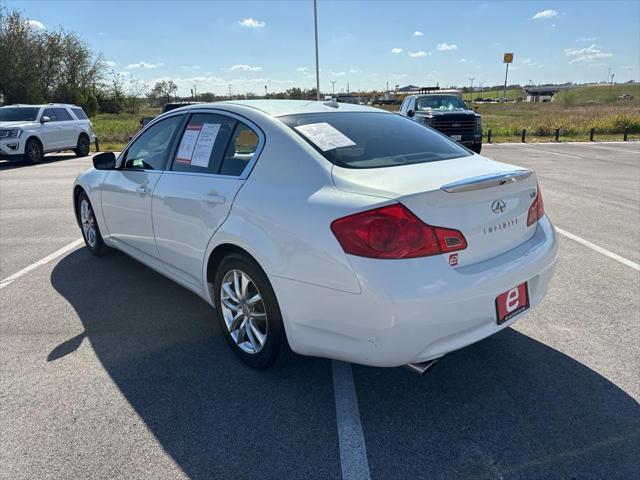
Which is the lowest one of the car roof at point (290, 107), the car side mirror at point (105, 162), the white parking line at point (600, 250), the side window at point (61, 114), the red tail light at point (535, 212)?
the white parking line at point (600, 250)

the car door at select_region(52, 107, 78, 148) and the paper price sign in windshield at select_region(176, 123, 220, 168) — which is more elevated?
the paper price sign in windshield at select_region(176, 123, 220, 168)

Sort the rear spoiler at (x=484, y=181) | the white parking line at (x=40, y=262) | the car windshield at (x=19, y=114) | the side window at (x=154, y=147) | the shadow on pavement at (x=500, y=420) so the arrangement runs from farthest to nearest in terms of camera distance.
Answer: the car windshield at (x=19, y=114) → the white parking line at (x=40, y=262) → the side window at (x=154, y=147) → the rear spoiler at (x=484, y=181) → the shadow on pavement at (x=500, y=420)

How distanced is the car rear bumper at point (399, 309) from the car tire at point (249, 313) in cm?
15

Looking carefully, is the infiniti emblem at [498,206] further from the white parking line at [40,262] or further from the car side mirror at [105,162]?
the white parking line at [40,262]

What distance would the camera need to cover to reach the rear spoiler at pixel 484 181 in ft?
8.41

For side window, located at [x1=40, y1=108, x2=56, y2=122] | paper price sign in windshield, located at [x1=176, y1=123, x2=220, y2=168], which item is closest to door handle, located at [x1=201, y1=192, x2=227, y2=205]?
paper price sign in windshield, located at [x1=176, y1=123, x2=220, y2=168]

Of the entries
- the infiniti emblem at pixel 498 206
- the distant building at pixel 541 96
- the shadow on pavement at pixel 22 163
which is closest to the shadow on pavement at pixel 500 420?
the infiniti emblem at pixel 498 206

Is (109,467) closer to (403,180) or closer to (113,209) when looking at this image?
(403,180)

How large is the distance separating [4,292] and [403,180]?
13.4 feet

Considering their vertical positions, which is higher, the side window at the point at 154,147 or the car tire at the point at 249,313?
the side window at the point at 154,147

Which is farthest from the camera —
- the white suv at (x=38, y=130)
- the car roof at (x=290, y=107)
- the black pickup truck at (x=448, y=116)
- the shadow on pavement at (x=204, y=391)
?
the black pickup truck at (x=448, y=116)

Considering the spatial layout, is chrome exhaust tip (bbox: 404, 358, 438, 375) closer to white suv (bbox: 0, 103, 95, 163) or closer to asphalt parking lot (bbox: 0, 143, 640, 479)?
asphalt parking lot (bbox: 0, 143, 640, 479)

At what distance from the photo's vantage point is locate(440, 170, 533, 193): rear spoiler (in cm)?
256

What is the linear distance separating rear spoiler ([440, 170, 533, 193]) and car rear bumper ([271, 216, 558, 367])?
0.38 m
